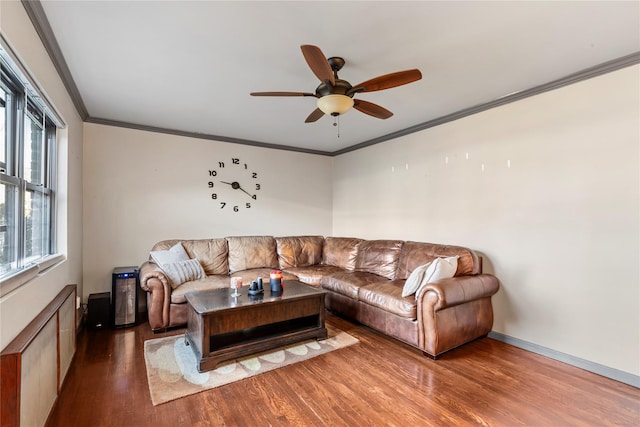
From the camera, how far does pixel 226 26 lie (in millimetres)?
2002

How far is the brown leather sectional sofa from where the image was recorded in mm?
2754

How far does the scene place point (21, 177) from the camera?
183 centimetres

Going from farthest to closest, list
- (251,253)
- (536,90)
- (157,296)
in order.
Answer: (251,253), (157,296), (536,90)

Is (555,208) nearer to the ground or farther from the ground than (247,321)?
farther from the ground

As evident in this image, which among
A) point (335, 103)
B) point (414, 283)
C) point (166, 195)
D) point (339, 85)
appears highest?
point (339, 85)

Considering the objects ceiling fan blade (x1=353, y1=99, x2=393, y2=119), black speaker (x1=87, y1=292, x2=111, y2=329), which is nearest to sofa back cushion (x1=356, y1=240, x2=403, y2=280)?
ceiling fan blade (x1=353, y1=99, x2=393, y2=119)

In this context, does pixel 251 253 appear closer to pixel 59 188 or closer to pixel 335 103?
pixel 59 188

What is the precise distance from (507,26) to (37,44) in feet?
10.0

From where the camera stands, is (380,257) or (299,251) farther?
(299,251)

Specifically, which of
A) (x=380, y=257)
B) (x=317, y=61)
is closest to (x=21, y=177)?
(x=317, y=61)

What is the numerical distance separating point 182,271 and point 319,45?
286 centimetres

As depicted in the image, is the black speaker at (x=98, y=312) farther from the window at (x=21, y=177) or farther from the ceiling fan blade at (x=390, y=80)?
the ceiling fan blade at (x=390, y=80)

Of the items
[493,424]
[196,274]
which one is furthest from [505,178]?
[196,274]

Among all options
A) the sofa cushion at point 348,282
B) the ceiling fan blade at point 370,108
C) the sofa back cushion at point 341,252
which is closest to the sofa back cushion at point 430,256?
the sofa cushion at point 348,282
